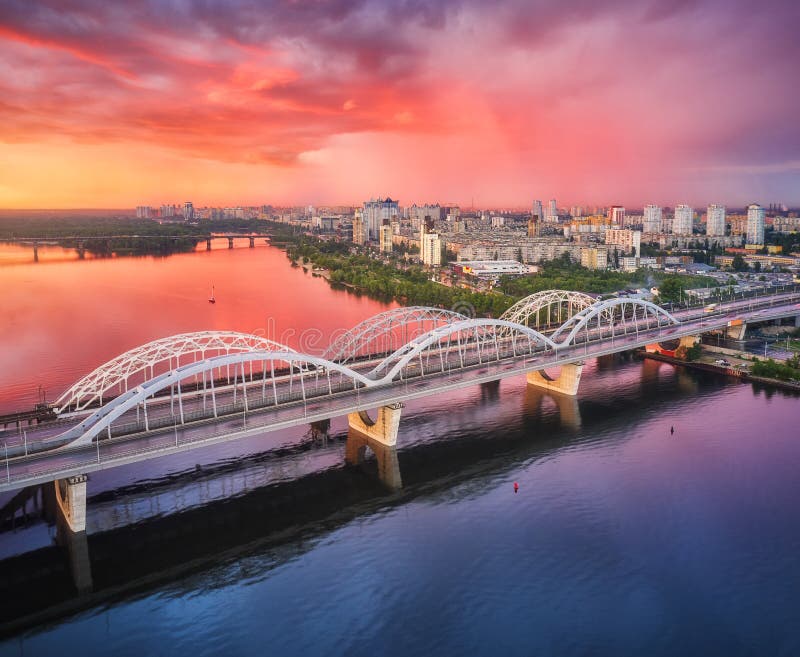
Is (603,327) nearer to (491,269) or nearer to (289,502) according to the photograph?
(289,502)

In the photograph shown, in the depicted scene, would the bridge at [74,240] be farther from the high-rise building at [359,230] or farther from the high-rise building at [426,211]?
the high-rise building at [426,211]

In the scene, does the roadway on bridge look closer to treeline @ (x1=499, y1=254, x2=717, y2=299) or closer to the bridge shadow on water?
the bridge shadow on water

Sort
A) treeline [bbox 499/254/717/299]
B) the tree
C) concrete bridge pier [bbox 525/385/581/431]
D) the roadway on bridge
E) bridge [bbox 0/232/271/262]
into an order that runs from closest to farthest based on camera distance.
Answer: the roadway on bridge < concrete bridge pier [bbox 525/385/581/431] < the tree < treeline [bbox 499/254/717/299] < bridge [bbox 0/232/271/262]

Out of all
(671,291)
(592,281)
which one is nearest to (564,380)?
(671,291)

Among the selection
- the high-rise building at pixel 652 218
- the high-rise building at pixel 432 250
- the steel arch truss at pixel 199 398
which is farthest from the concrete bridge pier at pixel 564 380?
the high-rise building at pixel 652 218

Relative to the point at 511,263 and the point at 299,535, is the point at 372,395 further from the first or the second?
the point at 511,263

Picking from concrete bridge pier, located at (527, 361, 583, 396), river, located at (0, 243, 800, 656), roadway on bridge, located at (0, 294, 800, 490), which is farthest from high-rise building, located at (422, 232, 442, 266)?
river, located at (0, 243, 800, 656)
